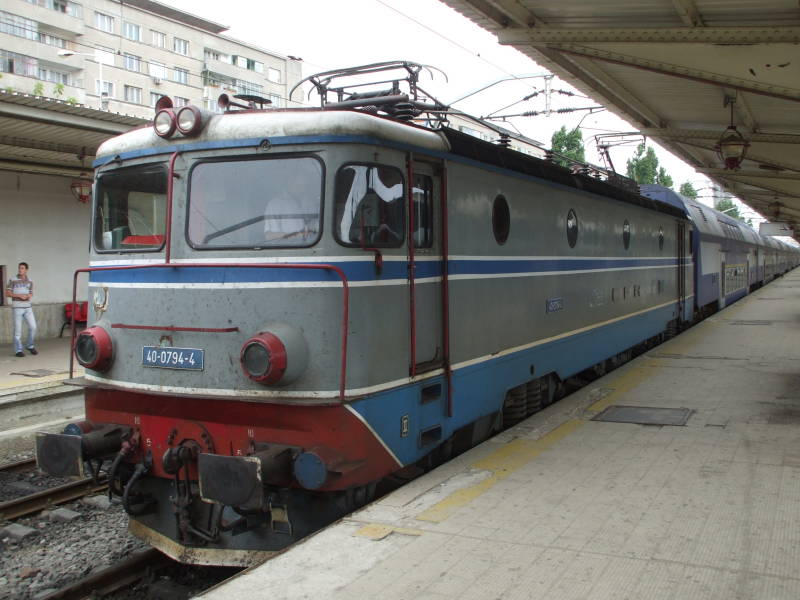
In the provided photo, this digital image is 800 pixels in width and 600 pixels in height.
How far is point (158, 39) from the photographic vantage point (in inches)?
1681

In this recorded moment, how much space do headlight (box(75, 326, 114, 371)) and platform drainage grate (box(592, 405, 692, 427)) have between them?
190 inches

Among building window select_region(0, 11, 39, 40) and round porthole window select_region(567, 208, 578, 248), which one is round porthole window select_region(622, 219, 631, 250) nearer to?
round porthole window select_region(567, 208, 578, 248)

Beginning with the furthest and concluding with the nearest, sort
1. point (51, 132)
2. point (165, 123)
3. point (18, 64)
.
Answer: point (18, 64) → point (51, 132) → point (165, 123)

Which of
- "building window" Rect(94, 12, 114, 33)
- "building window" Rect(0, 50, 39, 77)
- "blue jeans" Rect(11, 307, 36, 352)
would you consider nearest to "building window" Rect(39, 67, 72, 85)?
"building window" Rect(0, 50, 39, 77)

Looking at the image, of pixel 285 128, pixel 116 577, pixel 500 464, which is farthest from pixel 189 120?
pixel 500 464

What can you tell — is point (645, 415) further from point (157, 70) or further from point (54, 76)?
point (157, 70)

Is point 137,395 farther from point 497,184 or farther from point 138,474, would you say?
point 497,184

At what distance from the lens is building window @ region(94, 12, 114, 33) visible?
1610 inches

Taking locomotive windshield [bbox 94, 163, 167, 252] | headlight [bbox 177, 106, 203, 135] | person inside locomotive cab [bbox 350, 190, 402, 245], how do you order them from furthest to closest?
locomotive windshield [bbox 94, 163, 167, 252] → headlight [bbox 177, 106, 203, 135] → person inside locomotive cab [bbox 350, 190, 402, 245]

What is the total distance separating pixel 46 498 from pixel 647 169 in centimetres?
5574

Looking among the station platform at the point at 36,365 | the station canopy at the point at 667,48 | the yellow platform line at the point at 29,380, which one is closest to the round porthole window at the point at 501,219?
the station canopy at the point at 667,48

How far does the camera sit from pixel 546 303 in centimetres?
768

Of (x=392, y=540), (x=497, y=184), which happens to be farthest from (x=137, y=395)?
(x=497, y=184)

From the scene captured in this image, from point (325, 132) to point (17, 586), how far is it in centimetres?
378
